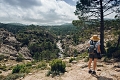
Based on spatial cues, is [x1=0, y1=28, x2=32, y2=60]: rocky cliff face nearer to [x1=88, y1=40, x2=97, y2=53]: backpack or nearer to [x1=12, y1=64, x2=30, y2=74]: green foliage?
[x1=12, y1=64, x2=30, y2=74]: green foliage

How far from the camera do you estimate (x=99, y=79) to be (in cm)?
841

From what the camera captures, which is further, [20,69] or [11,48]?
[11,48]

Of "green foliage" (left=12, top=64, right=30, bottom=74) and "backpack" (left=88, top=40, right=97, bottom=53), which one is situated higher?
"backpack" (left=88, top=40, right=97, bottom=53)

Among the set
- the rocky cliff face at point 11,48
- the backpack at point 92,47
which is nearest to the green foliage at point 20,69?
the backpack at point 92,47

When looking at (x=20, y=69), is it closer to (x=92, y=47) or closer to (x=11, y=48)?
(x=92, y=47)

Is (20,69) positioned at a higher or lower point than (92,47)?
lower

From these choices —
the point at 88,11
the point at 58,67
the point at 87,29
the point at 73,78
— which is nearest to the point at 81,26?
the point at 87,29

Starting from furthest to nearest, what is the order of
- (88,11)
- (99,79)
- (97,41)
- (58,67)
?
(88,11) → (58,67) → (97,41) → (99,79)

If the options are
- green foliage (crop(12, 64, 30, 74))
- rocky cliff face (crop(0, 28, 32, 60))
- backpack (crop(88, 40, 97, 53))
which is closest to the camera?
backpack (crop(88, 40, 97, 53))

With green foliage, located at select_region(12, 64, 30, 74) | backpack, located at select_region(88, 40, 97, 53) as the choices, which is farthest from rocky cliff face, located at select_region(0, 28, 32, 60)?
backpack, located at select_region(88, 40, 97, 53)

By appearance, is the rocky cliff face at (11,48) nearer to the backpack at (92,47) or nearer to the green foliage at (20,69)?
the green foliage at (20,69)

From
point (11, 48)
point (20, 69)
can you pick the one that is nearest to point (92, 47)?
point (20, 69)

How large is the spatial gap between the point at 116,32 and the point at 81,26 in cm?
422

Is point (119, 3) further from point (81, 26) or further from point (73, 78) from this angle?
point (73, 78)
